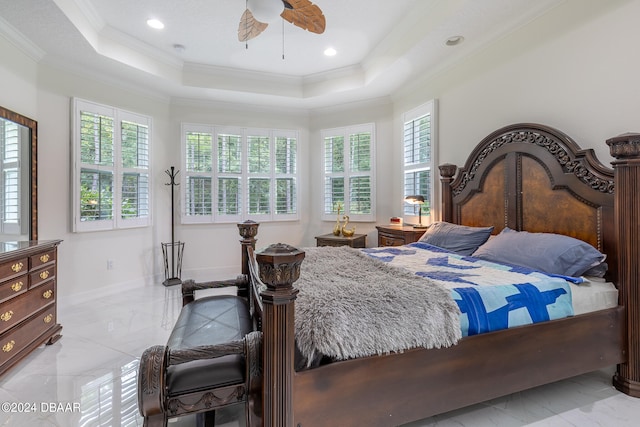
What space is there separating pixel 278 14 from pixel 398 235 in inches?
108

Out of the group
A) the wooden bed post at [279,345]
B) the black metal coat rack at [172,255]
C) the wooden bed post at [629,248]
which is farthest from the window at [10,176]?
the wooden bed post at [629,248]

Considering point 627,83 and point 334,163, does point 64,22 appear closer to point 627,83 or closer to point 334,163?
point 334,163

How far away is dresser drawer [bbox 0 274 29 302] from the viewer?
216 cm

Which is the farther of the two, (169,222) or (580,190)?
(169,222)

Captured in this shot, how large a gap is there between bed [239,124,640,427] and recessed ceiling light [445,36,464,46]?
110cm

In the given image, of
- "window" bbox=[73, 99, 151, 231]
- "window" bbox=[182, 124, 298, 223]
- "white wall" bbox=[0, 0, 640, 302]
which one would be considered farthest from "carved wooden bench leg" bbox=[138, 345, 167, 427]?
"window" bbox=[182, 124, 298, 223]

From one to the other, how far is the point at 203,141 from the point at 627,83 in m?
5.04

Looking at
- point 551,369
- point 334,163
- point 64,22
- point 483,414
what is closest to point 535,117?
point 551,369

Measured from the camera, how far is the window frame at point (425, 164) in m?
4.06

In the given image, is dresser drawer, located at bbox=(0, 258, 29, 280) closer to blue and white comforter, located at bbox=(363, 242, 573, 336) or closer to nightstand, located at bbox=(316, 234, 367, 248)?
blue and white comforter, located at bbox=(363, 242, 573, 336)

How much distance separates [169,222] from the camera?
16.6 ft

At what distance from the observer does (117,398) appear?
6.48ft

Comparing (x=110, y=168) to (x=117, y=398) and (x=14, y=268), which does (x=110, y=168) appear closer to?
(x=14, y=268)

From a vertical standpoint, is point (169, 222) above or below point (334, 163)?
below
